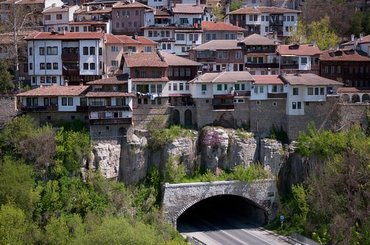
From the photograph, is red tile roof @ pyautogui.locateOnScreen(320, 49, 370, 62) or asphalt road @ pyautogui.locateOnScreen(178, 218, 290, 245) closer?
asphalt road @ pyautogui.locateOnScreen(178, 218, 290, 245)

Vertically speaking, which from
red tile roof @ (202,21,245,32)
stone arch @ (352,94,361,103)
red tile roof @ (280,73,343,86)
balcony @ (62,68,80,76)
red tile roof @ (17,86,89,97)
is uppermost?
red tile roof @ (202,21,245,32)

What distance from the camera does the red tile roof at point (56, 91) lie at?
175ft

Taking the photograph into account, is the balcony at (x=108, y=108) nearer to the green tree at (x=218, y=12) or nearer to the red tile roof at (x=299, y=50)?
the red tile roof at (x=299, y=50)

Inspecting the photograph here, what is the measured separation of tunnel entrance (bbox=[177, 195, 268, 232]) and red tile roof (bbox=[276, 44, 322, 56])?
44.2 feet

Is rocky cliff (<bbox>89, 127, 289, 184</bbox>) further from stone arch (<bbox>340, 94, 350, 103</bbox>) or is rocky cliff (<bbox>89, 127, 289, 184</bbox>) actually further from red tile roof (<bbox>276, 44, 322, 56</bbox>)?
red tile roof (<bbox>276, 44, 322, 56</bbox>)

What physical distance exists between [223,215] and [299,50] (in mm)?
15727

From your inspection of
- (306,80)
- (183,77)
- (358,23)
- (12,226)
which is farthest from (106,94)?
(358,23)

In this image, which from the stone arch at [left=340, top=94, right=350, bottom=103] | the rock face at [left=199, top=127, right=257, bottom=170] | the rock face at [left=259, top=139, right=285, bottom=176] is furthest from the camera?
the stone arch at [left=340, top=94, right=350, bottom=103]

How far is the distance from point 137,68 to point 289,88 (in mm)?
11604

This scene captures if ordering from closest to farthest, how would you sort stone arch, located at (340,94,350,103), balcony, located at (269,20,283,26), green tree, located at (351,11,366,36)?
stone arch, located at (340,94,350,103) → balcony, located at (269,20,283,26) → green tree, located at (351,11,366,36)

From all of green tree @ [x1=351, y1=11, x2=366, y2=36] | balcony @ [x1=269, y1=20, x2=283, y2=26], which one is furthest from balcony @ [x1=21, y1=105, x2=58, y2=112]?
green tree @ [x1=351, y1=11, x2=366, y2=36]

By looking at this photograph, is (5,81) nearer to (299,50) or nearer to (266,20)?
(299,50)

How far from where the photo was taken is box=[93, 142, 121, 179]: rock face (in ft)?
172

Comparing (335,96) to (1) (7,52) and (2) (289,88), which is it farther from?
(1) (7,52)
